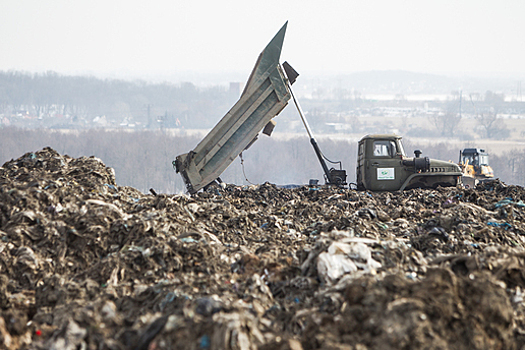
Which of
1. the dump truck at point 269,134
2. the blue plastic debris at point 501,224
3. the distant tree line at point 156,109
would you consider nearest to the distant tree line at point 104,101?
the distant tree line at point 156,109

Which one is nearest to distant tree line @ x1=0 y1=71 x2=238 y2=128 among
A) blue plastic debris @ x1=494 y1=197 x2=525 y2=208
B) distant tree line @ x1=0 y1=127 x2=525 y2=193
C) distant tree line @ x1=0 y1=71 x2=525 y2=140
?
distant tree line @ x1=0 y1=71 x2=525 y2=140

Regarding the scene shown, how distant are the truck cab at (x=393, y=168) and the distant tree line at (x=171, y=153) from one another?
65266 mm

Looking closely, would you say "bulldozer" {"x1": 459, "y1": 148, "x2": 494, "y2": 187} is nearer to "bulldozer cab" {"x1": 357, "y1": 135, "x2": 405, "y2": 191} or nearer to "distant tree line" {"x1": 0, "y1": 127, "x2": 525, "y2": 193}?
"bulldozer cab" {"x1": 357, "y1": 135, "x2": 405, "y2": 191}

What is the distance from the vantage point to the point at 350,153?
8662 centimetres

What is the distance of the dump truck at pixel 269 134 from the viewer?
35.1 ft

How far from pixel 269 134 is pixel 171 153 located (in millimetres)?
77334

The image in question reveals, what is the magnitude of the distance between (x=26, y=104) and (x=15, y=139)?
40.7 meters

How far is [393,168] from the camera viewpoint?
473 inches

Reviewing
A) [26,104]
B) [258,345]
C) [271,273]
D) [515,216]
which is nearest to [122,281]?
[271,273]

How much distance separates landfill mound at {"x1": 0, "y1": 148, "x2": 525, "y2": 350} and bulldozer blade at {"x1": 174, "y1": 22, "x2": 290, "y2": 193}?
8.99 ft

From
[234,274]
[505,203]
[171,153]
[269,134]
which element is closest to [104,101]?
[171,153]

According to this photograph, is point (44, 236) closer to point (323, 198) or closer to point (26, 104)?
point (323, 198)

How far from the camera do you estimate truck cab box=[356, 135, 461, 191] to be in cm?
1195

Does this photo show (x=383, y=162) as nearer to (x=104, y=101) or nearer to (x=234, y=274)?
(x=234, y=274)
